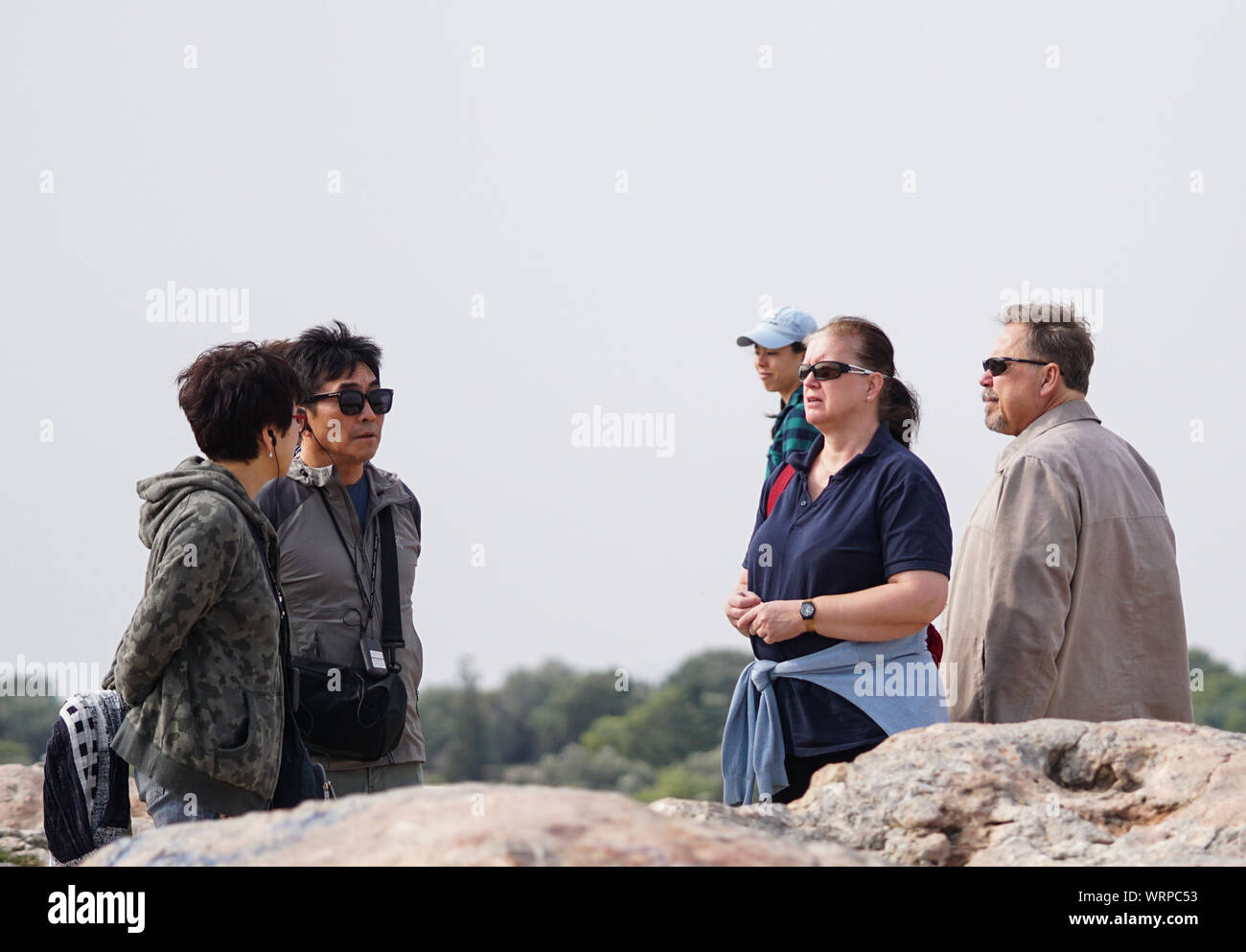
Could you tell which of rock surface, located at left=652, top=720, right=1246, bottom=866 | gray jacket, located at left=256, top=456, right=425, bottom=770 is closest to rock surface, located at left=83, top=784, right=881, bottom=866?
rock surface, located at left=652, top=720, right=1246, bottom=866

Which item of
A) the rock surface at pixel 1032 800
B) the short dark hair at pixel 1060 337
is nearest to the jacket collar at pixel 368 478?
the rock surface at pixel 1032 800

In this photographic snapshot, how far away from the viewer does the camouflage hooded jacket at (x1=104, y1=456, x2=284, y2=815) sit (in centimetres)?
349

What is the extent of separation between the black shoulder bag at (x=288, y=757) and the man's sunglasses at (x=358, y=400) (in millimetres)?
1062

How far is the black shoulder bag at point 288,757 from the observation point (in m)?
3.69

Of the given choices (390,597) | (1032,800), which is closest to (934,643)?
(1032,800)

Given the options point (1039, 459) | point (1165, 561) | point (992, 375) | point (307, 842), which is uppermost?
point (992, 375)

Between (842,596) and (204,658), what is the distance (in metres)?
1.84

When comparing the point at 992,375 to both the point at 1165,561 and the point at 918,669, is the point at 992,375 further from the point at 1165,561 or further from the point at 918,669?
the point at 918,669

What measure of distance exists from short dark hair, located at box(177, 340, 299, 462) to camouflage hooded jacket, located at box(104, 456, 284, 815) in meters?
0.16

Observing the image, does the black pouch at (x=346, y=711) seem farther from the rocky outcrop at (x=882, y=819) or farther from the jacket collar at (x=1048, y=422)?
the jacket collar at (x=1048, y=422)
